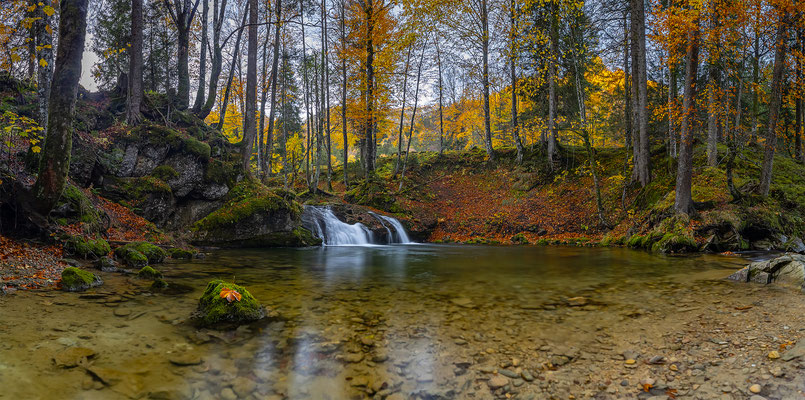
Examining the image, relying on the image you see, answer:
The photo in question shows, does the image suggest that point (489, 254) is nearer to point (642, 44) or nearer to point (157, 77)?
point (642, 44)

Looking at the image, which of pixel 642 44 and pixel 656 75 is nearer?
pixel 642 44

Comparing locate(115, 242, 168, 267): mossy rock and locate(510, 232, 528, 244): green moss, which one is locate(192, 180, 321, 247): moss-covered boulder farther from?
locate(510, 232, 528, 244): green moss

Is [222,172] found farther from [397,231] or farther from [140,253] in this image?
[397,231]

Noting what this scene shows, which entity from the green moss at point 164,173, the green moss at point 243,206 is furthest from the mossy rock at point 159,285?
the green moss at point 164,173

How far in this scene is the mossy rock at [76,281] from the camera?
4648 mm

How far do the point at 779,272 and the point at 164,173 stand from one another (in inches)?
577

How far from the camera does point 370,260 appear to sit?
32.2 feet

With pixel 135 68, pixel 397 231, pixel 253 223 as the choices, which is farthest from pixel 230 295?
pixel 397 231

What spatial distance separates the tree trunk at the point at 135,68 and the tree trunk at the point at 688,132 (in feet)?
56.4

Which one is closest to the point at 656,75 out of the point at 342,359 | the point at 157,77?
the point at 342,359

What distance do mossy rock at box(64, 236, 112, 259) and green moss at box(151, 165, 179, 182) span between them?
15.0 feet

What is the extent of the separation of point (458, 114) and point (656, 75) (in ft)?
49.6

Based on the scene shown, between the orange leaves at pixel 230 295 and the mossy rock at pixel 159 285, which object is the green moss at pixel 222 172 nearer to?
the mossy rock at pixel 159 285

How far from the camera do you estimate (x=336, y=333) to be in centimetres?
375
